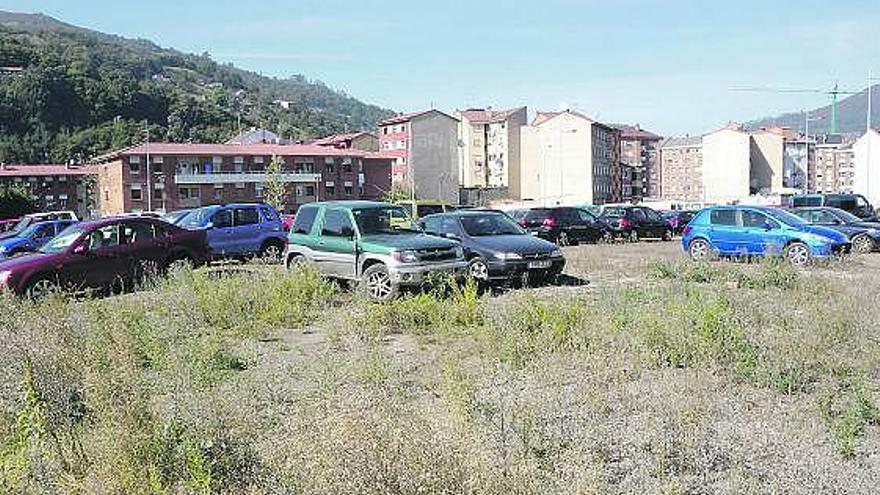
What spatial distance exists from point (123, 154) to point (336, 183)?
21.8 metres

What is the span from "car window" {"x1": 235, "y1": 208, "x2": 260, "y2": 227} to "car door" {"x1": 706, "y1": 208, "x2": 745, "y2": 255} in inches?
453

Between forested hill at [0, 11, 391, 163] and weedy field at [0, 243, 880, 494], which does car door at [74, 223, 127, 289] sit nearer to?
weedy field at [0, 243, 880, 494]

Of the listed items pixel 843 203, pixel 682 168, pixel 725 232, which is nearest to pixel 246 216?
pixel 725 232

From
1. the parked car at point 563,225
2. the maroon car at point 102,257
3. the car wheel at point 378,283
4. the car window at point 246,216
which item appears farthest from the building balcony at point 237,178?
the car wheel at point 378,283

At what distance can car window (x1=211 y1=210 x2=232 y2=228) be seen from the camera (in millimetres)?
20062

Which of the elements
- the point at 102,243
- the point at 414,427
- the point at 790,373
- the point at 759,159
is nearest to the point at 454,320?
the point at 790,373

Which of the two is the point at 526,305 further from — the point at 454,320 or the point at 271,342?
the point at 271,342

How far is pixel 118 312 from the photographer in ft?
31.3

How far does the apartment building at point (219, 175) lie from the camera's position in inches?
3019

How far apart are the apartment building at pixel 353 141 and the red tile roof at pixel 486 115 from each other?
1310cm

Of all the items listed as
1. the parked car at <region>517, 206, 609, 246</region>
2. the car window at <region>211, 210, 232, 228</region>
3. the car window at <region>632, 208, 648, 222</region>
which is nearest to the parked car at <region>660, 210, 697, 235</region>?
the car window at <region>632, 208, 648, 222</region>

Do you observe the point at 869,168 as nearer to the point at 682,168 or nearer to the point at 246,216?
the point at 682,168

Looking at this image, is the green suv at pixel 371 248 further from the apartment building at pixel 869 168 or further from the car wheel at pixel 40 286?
the apartment building at pixel 869 168

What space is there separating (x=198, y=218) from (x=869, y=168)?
3118 inches
